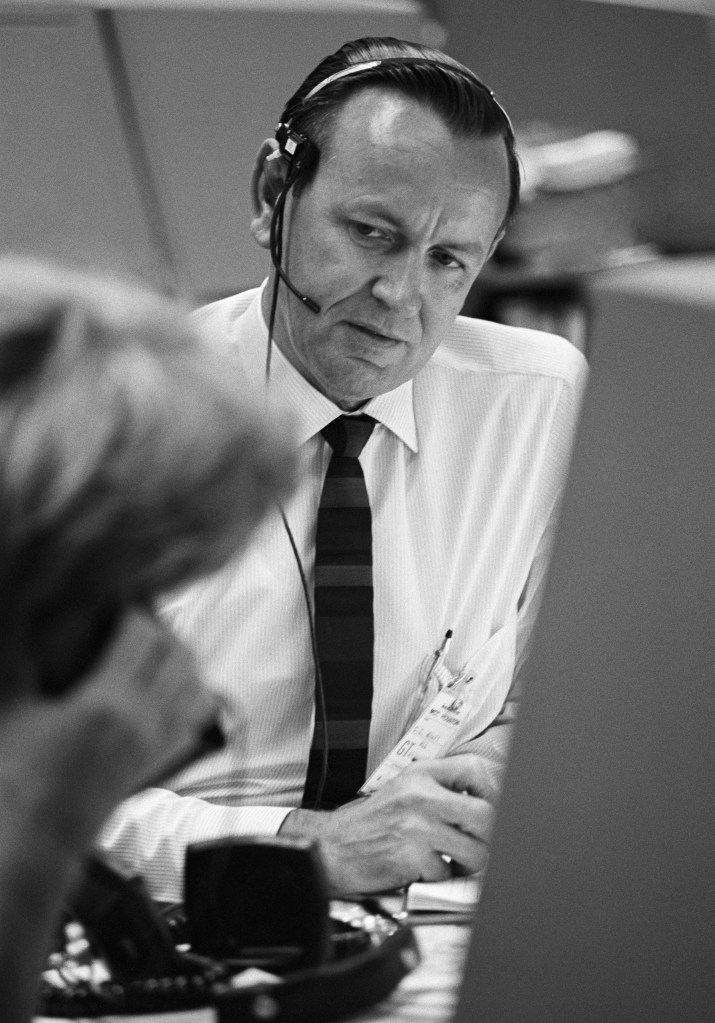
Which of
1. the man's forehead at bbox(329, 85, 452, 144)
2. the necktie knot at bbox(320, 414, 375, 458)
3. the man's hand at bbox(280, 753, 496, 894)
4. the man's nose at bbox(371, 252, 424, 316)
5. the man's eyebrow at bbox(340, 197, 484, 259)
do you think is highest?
the man's forehead at bbox(329, 85, 452, 144)

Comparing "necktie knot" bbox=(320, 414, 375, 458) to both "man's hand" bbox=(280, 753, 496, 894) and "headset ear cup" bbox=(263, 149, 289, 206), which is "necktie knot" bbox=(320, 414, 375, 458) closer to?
"headset ear cup" bbox=(263, 149, 289, 206)

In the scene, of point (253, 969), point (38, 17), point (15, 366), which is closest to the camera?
point (15, 366)

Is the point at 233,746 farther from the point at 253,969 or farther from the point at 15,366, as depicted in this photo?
the point at 15,366

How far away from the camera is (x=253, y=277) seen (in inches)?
69.9

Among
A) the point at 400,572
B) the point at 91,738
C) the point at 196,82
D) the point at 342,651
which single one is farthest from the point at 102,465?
the point at 196,82

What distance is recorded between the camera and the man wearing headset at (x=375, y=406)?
54.1 inches

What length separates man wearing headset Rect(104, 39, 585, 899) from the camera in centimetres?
137

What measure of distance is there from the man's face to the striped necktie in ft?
0.63

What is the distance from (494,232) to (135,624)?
3.24ft

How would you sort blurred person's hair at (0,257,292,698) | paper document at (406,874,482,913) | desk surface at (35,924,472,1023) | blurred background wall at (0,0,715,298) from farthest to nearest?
blurred background wall at (0,0,715,298), paper document at (406,874,482,913), desk surface at (35,924,472,1023), blurred person's hair at (0,257,292,698)

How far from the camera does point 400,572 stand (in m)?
1.47

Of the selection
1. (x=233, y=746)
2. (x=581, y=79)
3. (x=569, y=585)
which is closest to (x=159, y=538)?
(x=569, y=585)

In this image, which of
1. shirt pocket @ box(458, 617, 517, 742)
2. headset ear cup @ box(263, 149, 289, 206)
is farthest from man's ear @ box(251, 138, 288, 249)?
shirt pocket @ box(458, 617, 517, 742)

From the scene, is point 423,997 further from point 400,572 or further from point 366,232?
point 366,232
